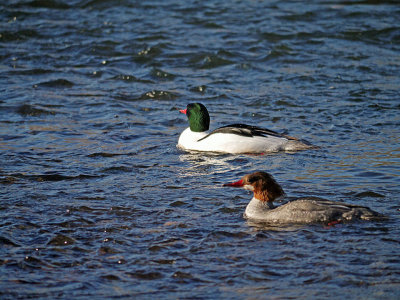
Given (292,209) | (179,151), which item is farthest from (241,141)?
(292,209)

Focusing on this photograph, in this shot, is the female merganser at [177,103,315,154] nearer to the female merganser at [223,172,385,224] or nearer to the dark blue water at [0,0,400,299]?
the dark blue water at [0,0,400,299]

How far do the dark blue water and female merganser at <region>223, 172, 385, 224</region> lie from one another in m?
0.12

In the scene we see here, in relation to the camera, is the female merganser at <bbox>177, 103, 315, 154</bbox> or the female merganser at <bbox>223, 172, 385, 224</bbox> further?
the female merganser at <bbox>177, 103, 315, 154</bbox>

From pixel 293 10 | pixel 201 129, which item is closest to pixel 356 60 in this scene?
pixel 293 10

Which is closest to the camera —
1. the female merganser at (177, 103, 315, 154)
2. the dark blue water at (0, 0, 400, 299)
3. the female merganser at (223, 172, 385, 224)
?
the dark blue water at (0, 0, 400, 299)

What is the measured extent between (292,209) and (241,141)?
3745 mm

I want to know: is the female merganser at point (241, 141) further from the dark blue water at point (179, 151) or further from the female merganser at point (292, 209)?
the female merganser at point (292, 209)

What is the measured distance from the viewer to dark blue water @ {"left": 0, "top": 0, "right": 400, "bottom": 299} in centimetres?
652

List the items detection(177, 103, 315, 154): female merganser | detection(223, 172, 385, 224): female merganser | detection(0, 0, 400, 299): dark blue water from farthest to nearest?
1. detection(177, 103, 315, 154): female merganser
2. detection(223, 172, 385, 224): female merganser
3. detection(0, 0, 400, 299): dark blue water

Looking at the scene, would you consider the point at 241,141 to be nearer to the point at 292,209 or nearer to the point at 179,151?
the point at 179,151

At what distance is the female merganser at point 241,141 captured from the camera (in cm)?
1128

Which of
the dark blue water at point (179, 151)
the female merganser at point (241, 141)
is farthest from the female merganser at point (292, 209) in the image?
the female merganser at point (241, 141)

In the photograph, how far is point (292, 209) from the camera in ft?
25.4

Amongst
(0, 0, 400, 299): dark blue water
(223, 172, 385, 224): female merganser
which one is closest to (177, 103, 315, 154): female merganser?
(0, 0, 400, 299): dark blue water
